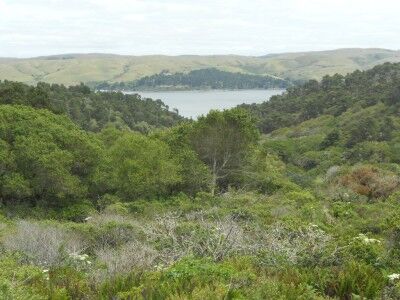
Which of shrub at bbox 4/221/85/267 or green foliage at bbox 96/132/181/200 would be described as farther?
green foliage at bbox 96/132/181/200

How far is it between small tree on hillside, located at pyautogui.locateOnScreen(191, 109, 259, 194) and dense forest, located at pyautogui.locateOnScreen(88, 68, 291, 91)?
14102cm

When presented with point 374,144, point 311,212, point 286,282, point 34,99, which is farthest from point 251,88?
point 286,282

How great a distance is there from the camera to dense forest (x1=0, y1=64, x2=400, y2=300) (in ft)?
25.8

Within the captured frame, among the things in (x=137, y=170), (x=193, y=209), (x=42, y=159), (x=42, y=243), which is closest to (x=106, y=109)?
(x=137, y=170)

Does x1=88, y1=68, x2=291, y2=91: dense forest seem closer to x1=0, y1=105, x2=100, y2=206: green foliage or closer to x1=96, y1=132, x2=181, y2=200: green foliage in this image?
x1=96, y1=132, x2=181, y2=200: green foliage

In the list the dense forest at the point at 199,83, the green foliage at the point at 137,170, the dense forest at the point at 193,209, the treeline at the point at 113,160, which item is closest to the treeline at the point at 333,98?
the dense forest at the point at 193,209

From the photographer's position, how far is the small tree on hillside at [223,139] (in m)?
28.3

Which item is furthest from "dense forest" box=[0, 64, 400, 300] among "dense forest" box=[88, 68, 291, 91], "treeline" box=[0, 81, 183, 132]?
"dense forest" box=[88, 68, 291, 91]

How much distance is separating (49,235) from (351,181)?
2009 centimetres

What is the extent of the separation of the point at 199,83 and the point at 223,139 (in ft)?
507

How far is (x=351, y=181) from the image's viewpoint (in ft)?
98.1

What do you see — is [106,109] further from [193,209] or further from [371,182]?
[193,209]

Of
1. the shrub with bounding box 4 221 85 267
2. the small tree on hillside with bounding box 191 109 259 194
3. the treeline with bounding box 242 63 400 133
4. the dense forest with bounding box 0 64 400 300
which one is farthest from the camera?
the treeline with bounding box 242 63 400 133

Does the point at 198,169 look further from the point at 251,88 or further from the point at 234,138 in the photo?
the point at 251,88
